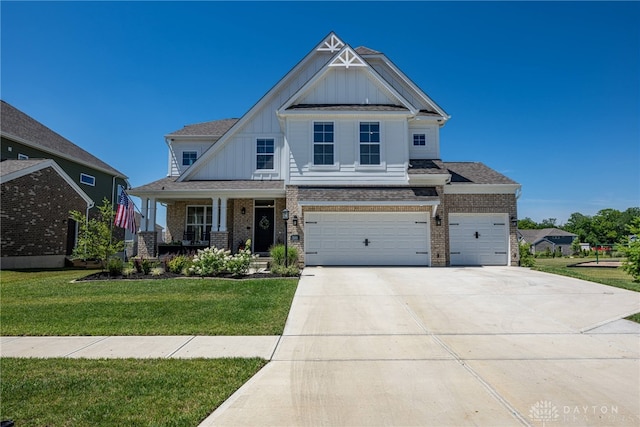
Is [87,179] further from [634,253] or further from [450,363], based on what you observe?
[634,253]

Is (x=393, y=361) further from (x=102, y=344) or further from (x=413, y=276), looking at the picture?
(x=413, y=276)

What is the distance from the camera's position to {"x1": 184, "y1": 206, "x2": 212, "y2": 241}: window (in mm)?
16891

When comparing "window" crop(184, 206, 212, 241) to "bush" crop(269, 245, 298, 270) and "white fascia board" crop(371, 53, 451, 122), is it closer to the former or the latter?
"bush" crop(269, 245, 298, 270)

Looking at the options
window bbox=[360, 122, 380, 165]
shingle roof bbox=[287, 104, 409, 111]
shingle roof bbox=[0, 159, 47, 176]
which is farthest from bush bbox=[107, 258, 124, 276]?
window bbox=[360, 122, 380, 165]

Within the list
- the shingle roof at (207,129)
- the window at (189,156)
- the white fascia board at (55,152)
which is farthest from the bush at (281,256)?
the white fascia board at (55,152)

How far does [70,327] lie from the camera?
20.8ft

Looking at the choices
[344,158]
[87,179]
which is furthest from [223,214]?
[87,179]

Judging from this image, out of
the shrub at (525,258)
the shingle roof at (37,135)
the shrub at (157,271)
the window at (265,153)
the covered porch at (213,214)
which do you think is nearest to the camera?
the shrub at (157,271)

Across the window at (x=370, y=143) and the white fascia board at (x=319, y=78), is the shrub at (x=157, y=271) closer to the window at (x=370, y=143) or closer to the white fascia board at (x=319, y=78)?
the white fascia board at (x=319, y=78)

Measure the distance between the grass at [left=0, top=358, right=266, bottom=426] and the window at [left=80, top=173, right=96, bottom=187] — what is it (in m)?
23.5

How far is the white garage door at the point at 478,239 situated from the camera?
15.0m

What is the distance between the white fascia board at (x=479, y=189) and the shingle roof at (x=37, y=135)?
2221cm

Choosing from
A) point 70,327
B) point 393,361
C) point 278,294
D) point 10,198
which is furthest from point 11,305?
point 10,198

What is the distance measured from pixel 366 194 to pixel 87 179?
842 inches
